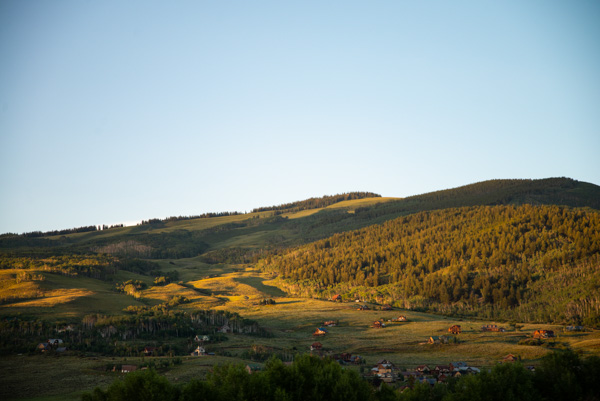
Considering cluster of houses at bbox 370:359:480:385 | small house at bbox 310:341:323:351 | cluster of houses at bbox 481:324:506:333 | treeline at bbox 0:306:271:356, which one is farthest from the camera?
cluster of houses at bbox 481:324:506:333

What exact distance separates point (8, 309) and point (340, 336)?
77505 mm

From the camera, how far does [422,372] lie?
73.1 metres

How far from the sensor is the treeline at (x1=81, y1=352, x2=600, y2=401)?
46.4m

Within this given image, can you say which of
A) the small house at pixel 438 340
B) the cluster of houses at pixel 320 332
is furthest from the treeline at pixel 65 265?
the small house at pixel 438 340

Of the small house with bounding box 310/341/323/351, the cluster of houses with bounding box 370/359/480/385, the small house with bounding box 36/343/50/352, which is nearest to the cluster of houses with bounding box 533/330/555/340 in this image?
the cluster of houses with bounding box 370/359/480/385

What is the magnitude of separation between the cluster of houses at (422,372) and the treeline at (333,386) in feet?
32.1

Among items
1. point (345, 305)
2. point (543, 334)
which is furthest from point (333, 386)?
point (345, 305)

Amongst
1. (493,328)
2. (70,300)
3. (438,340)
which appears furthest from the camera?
(70,300)

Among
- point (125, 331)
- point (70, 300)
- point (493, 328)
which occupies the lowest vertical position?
point (493, 328)

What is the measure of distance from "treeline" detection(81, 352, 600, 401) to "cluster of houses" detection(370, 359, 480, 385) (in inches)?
385

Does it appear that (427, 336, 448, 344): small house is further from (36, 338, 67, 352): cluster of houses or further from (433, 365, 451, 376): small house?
(36, 338, 67, 352): cluster of houses

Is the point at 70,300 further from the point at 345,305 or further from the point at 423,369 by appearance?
the point at 423,369

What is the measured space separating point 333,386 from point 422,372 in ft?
→ 94.8

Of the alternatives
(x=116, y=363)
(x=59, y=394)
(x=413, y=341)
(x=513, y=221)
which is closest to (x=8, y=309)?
(x=116, y=363)
